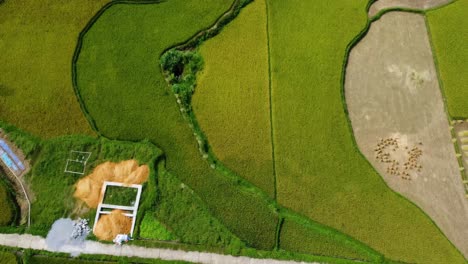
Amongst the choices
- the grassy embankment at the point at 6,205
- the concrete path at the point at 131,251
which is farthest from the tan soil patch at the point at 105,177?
the grassy embankment at the point at 6,205

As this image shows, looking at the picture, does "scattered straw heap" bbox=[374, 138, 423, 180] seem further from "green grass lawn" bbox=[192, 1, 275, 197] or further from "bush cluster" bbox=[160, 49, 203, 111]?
"bush cluster" bbox=[160, 49, 203, 111]

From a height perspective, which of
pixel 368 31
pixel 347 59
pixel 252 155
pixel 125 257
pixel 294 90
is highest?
pixel 368 31

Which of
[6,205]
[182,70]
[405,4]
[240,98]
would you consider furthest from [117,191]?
[405,4]

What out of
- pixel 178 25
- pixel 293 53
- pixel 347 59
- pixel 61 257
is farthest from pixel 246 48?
pixel 61 257

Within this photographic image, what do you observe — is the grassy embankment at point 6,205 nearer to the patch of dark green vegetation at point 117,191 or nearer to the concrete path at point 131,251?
the patch of dark green vegetation at point 117,191

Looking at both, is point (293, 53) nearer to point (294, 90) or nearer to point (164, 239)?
point (294, 90)

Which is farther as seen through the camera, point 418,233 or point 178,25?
point 178,25

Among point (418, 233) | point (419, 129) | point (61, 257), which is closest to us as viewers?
point (61, 257)
